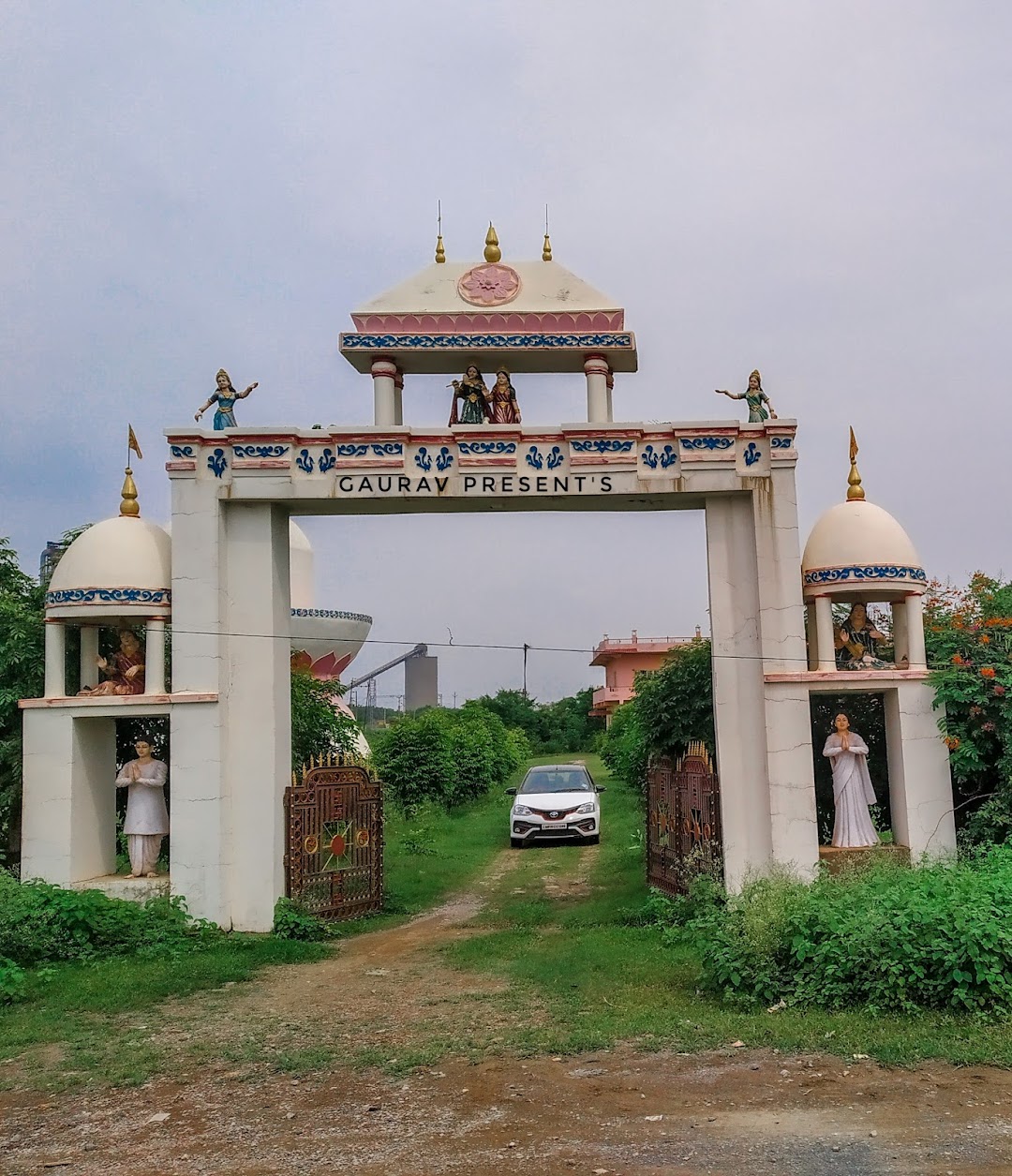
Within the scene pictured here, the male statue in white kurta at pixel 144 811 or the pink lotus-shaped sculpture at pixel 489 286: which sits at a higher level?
the pink lotus-shaped sculpture at pixel 489 286

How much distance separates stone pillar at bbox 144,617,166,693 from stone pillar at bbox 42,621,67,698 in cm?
78

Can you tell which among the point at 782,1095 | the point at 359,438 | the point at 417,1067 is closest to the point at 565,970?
the point at 417,1067

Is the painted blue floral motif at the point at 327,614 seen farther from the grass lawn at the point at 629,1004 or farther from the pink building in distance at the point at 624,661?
the pink building in distance at the point at 624,661

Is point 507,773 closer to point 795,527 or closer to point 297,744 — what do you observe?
point 297,744

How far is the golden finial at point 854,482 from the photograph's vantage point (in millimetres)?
10734

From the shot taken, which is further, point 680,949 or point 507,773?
point 507,773

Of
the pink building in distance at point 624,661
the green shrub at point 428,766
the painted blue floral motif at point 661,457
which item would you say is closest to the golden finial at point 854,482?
the painted blue floral motif at point 661,457

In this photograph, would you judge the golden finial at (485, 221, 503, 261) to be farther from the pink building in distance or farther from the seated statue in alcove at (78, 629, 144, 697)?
the pink building in distance

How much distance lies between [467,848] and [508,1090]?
11661 millimetres

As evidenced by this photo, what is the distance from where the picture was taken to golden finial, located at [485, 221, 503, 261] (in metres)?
11.3

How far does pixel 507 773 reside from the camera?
103 feet

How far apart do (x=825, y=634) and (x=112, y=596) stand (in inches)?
265

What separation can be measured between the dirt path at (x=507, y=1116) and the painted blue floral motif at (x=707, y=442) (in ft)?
18.8

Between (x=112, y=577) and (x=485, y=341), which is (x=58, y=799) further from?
(x=485, y=341)
